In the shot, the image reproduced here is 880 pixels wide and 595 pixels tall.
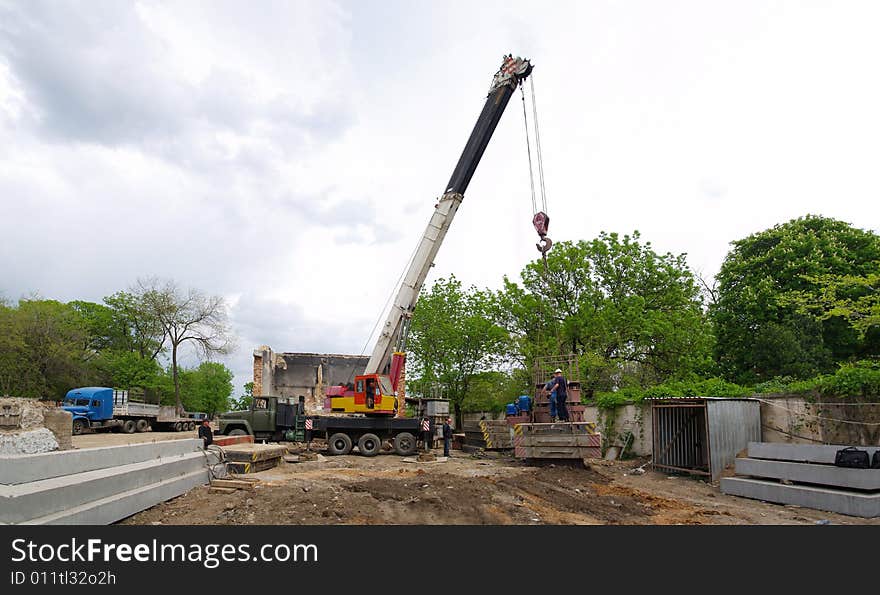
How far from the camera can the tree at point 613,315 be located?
27.0 m

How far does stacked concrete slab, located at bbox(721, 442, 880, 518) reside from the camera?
362 inches

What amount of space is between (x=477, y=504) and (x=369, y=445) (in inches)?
434

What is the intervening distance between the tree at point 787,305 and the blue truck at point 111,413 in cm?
3244

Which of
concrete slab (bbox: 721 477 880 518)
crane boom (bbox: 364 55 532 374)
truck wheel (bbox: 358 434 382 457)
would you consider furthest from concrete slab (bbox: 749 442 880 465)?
truck wheel (bbox: 358 434 382 457)

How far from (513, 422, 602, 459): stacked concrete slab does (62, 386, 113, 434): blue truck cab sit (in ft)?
79.1

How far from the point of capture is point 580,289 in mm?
29219

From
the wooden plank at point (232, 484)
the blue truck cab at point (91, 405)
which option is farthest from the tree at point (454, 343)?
the wooden plank at point (232, 484)

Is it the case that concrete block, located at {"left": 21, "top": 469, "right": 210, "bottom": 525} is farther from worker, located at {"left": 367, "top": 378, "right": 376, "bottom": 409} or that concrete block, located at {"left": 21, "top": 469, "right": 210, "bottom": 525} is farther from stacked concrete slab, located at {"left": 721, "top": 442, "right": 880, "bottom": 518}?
stacked concrete slab, located at {"left": 721, "top": 442, "right": 880, "bottom": 518}

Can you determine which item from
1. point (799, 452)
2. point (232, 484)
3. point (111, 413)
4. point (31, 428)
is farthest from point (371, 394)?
point (111, 413)

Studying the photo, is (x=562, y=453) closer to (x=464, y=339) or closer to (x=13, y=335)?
(x=464, y=339)

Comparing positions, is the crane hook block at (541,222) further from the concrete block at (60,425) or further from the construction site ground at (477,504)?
the concrete block at (60,425)

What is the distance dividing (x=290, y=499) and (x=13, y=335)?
36.9 metres
